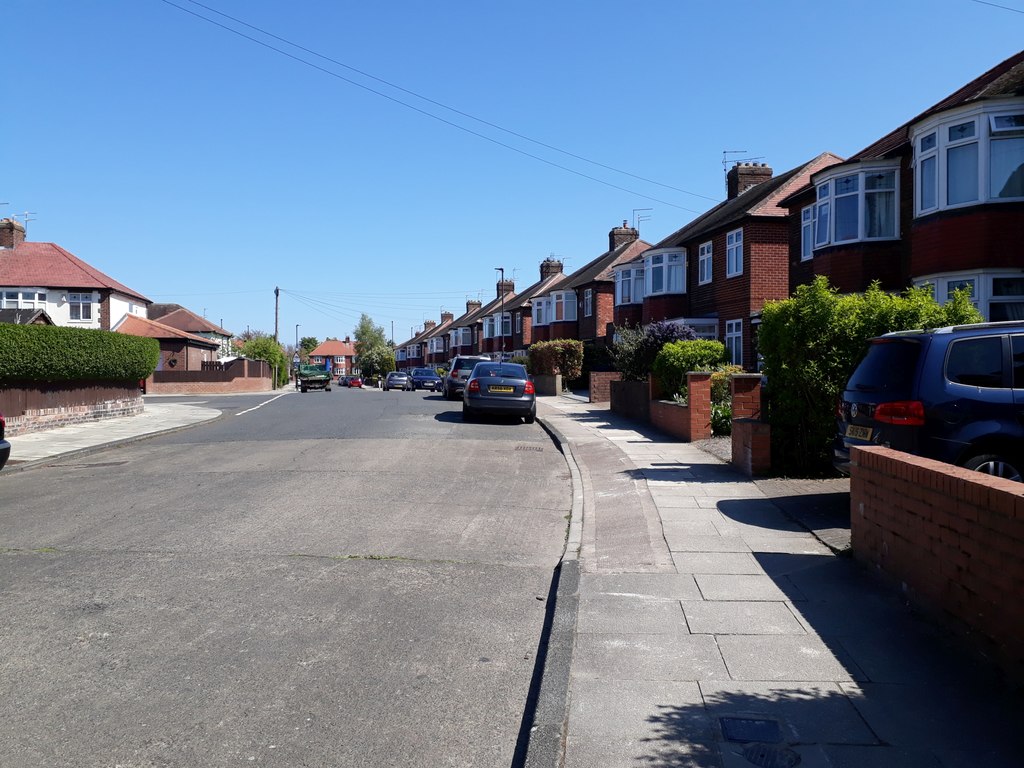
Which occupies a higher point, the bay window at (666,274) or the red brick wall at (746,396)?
the bay window at (666,274)

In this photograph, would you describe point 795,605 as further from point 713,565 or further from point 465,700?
point 465,700

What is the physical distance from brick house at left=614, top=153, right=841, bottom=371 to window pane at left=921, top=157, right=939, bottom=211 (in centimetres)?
698

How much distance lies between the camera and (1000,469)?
282 inches

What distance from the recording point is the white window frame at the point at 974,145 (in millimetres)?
14906

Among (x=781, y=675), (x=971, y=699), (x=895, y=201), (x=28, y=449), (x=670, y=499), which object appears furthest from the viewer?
(x=895, y=201)

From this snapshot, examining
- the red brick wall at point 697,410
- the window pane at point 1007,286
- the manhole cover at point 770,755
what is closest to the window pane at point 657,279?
the window pane at point 1007,286

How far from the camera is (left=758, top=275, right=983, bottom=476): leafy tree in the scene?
Answer: 9969mm

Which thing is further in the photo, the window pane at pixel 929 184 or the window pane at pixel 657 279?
the window pane at pixel 657 279

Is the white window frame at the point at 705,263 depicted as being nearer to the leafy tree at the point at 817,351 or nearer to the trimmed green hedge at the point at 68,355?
the leafy tree at the point at 817,351

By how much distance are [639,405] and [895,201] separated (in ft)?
23.7

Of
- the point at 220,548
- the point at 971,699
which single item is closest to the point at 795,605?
the point at 971,699

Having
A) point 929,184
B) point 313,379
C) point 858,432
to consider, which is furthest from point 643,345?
point 313,379

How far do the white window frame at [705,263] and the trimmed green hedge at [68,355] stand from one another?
18.2m

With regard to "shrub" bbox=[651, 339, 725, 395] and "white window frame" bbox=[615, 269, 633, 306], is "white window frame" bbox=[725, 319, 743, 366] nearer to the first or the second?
"shrub" bbox=[651, 339, 725, 395]
